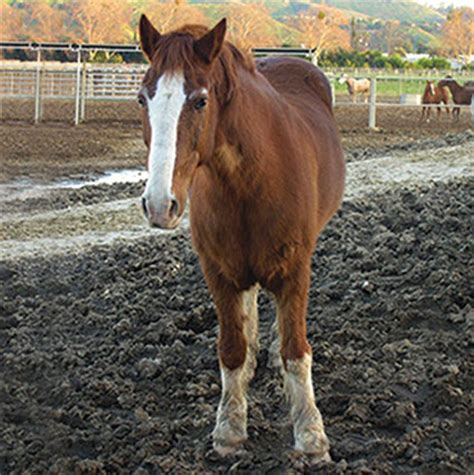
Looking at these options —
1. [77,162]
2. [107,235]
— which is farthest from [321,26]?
[107,235]

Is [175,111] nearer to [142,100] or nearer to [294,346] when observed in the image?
[142,100]

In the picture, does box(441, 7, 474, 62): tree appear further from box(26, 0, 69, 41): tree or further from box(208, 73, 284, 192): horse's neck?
box(208, 73, 284, 192): horse's neck

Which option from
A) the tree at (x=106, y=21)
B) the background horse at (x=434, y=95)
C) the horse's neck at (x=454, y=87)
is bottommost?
the background horse at (x=434, y=95)

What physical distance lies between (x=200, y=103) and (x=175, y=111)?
12cm

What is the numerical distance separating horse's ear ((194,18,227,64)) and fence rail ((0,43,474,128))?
1378 cm

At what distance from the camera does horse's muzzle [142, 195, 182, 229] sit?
283cm

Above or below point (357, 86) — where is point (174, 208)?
below

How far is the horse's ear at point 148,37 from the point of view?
3.17 m

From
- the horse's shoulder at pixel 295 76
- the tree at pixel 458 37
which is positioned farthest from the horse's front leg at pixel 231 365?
the tree at pixel 458 37

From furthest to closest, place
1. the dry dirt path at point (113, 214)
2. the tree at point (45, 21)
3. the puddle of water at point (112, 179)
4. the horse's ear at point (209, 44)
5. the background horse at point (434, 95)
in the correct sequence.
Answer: the tree at point (45, 21) < the background horse at point (434, 95) < the puddle of water at point (112, 179) < the dry dirt path at point (113, 214) < the horse's ear at point (209, 44)

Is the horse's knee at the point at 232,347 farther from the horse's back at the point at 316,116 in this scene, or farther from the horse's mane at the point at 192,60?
the horse's mane at the point at 192,60

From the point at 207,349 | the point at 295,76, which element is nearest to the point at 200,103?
the point at 207,349

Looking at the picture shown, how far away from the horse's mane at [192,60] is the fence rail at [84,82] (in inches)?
535

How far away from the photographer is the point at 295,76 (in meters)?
5.22
